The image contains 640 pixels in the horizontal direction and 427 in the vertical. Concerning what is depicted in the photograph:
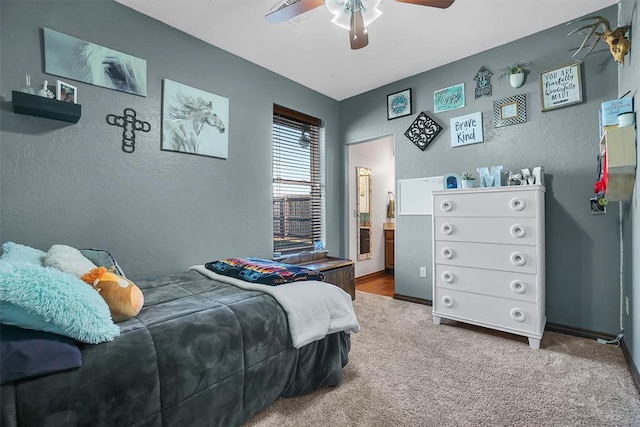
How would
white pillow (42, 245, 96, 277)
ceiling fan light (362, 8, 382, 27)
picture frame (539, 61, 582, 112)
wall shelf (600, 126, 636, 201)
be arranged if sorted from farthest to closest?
picture frame (539, 61, 582, 112)
ceiling fan light (362, 8, 382, 27)
wall shelf (600, 126, 636, 201)
white pillow (42, 245, 96, 277)

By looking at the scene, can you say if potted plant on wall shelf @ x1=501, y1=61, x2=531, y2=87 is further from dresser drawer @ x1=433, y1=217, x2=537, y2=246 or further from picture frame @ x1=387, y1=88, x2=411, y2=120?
dresser drawer @ x1=433, y1=217, x2=537, y2=246

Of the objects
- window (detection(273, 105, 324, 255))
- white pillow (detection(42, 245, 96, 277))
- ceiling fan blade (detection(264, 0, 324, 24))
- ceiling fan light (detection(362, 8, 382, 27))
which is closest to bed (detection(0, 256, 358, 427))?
white pillow (detection(42, 245, 96, 277))

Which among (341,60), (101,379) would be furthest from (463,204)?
(101,379)

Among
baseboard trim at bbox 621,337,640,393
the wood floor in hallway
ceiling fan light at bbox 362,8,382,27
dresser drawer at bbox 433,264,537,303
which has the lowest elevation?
the wood floor in hallway

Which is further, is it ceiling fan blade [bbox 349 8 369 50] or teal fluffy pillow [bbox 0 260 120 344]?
ceiling fan blade [bbox 349 8 369 50]

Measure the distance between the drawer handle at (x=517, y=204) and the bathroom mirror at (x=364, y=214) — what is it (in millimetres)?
2367

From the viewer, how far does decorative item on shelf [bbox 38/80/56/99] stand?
5.87 feet

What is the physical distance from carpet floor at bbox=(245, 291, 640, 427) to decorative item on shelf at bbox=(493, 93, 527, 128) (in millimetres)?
1914

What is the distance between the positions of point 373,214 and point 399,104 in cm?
185

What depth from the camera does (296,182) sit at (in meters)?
3.59

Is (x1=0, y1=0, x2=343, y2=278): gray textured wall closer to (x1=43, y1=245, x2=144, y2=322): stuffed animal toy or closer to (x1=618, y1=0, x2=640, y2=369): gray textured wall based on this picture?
(x1=43, y1=245, x2=144, y2=322): stuffed animal toy

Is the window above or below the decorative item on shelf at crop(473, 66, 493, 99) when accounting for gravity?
below

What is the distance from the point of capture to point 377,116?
12.2ft

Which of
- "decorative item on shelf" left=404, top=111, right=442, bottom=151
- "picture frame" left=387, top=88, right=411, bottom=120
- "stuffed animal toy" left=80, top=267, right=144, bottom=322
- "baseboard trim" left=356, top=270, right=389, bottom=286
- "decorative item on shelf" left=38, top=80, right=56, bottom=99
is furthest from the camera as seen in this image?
Result: "baseboard trim" left=356, top=270, right=389, bottom=286
